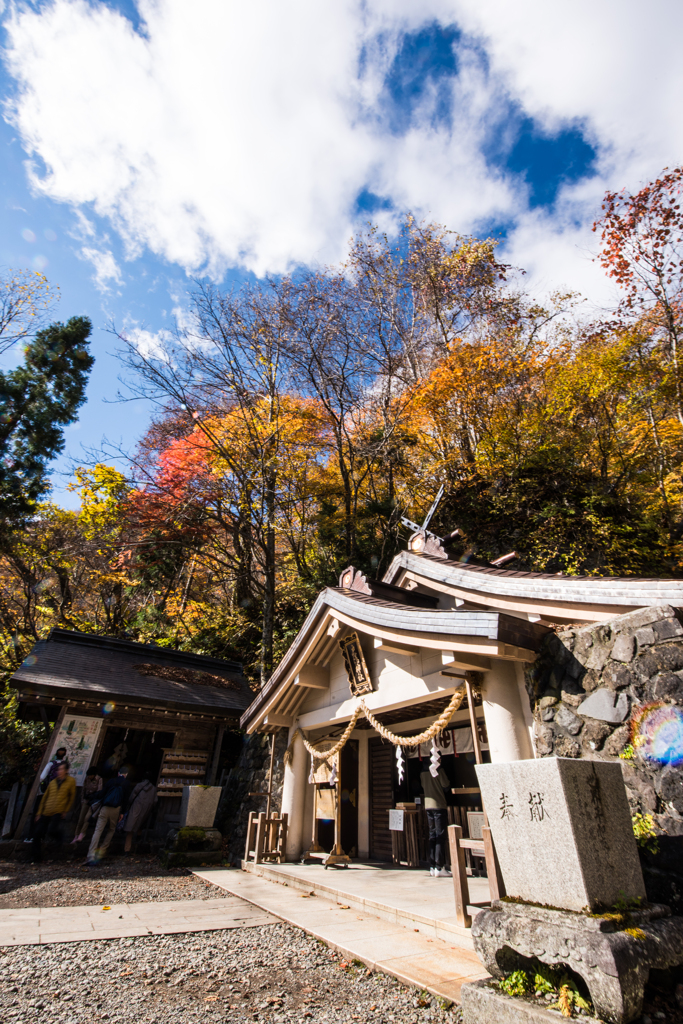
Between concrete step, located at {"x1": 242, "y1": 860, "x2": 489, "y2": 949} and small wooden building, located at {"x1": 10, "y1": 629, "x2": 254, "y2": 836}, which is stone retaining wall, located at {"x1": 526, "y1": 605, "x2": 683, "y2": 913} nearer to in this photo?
concrete step, located at {"x1": 242, "y1": 860, "x2": 489, "y2": 949}

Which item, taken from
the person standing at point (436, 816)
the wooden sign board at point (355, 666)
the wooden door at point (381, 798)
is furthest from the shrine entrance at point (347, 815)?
the wooden sign board at point (355, 666)

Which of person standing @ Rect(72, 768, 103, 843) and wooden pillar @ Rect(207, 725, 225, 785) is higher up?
wooden pillar @ Rect(207, 725, 225, 785)

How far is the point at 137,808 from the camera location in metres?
11.5

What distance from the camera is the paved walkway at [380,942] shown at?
4.12 metres

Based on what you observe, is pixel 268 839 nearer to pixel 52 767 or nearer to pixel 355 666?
pixel 355 666

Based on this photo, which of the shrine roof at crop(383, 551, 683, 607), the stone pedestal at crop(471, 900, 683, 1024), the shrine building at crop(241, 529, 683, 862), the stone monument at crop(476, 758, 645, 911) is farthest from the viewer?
the shrine building at crop(241, 529, 683, 862)

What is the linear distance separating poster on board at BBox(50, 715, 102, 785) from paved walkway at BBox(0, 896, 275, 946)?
5.41 meters

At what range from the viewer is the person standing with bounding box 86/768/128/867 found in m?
10.0

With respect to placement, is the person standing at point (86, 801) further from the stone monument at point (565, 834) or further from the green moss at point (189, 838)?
the stone monument at point (565, 834)

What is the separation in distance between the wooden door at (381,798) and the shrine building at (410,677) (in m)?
0.03

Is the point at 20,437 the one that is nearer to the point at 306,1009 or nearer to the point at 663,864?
the point at 306,1009

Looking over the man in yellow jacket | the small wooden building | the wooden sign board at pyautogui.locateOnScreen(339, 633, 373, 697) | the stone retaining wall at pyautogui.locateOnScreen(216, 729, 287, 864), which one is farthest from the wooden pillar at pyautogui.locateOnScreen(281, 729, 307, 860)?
the man in yellow jacket

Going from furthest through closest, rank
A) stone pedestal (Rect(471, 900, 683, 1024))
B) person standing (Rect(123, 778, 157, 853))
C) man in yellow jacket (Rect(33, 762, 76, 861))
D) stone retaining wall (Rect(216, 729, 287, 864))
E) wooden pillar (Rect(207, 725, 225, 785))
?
wooden pillar (Rect(207, 725, 225, 785)) → stone retaining wall (Rect(216, 729, 287, 864)) → person standing (Rect(123, 778, 157, 853)) → man in yellow jacket (Rect(33, 762, 76, 861)) → stone pedestal (Rect(471, 900, 683, 1024))

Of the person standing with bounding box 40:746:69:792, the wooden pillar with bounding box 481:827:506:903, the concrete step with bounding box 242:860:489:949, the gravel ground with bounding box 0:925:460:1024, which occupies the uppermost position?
the person standing with bounding box 40:746:69:792
